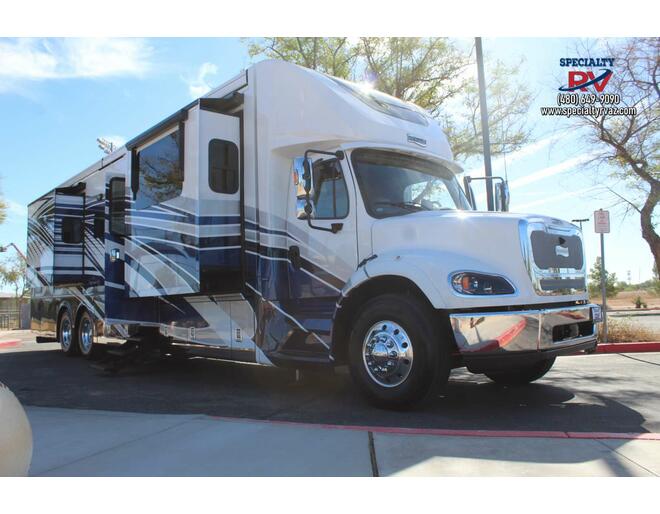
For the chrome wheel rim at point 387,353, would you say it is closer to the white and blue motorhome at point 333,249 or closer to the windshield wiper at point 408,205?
the white and blue motorhome at point 333,249

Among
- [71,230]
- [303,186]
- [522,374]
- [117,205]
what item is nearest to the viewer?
[303,186]

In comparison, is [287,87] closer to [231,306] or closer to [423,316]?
[231,306]

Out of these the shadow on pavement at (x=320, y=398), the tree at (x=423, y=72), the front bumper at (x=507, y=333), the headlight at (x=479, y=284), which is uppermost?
the tree at (x=423, y=72)

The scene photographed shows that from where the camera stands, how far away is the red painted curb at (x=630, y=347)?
397 inches

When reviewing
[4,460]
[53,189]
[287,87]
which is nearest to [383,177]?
[287,87]

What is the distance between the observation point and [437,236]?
5.20 metres

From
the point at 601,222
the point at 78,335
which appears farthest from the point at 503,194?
the point at 78,335

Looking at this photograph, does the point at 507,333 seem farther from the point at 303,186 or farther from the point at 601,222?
the point at 601,222

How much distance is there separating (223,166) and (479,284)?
3605 millimetres

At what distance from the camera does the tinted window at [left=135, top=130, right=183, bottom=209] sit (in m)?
7.22

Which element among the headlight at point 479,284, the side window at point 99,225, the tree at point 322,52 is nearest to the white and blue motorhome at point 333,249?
the headlight at point 479,284

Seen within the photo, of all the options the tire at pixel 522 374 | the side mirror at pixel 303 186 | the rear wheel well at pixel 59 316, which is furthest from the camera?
the rear wheel well at pixel 59 316

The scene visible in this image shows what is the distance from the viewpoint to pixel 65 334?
11750mm

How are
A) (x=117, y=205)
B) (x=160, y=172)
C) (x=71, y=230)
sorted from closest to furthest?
(x=160, y=172) → (x=117, y=205) → (x=71, y=230)
